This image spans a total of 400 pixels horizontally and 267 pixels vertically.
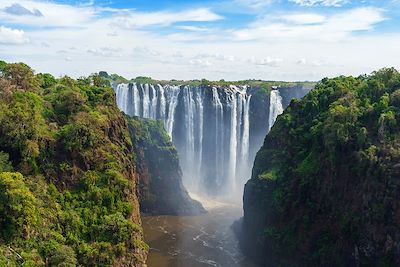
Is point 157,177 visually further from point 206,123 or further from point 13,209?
point 13,209

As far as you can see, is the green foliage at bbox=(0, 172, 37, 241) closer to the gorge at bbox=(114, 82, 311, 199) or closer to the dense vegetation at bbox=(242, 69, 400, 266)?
the dense vegetation at bbox=(242, 69, 400, 266)

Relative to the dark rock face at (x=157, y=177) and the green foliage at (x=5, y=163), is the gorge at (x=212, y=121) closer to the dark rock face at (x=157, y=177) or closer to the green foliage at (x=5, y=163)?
the dark rock face at (x=157, y=177)

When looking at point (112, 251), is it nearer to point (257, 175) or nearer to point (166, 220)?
point (257, 175)

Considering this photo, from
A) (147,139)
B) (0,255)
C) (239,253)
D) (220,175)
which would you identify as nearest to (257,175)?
(239,253)

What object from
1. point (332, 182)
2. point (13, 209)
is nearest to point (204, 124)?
point (332, 182)

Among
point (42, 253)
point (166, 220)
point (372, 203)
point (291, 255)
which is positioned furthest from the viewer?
point (166, 220)
